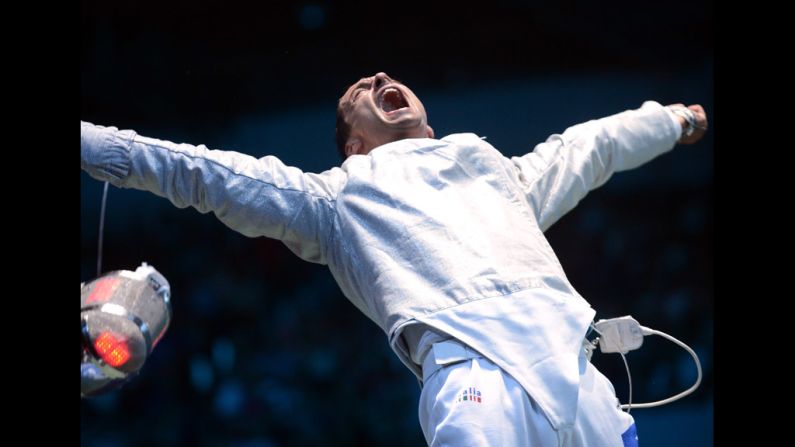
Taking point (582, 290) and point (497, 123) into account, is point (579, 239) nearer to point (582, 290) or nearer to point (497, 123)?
point (582, 290)

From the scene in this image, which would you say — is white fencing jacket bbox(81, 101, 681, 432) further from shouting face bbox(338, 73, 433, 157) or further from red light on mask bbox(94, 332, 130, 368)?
red light on mask bbox(94, 332, 130, 368)

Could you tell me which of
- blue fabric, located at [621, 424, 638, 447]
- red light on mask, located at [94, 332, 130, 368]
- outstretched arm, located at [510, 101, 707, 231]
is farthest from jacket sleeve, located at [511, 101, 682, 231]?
red light on mask, located at [94, 332, 130, 368]

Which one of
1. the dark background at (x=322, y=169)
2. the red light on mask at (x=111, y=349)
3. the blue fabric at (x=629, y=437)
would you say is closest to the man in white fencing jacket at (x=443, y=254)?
the blue fabric at (x=629, y=437)

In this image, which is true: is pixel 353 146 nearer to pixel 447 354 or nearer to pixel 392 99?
pixel 392 99

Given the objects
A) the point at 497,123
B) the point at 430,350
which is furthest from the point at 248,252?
the point at 430,350

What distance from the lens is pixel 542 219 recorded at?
1.75 metres

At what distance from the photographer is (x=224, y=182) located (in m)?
1.54

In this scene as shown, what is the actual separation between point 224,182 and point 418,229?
0.32 metres

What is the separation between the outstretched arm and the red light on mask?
2.58ft

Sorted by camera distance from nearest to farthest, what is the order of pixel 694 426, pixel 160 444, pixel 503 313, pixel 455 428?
1. pixel 455 428
2. pixel 503 313
3. pixel 160 444
4. pixel 694 426

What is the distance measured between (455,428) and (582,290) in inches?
40.0

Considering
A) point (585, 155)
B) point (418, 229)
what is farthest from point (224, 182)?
point (585, 155)

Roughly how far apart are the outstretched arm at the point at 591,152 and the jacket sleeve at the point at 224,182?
0.39m

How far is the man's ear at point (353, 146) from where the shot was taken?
179 centimetres
